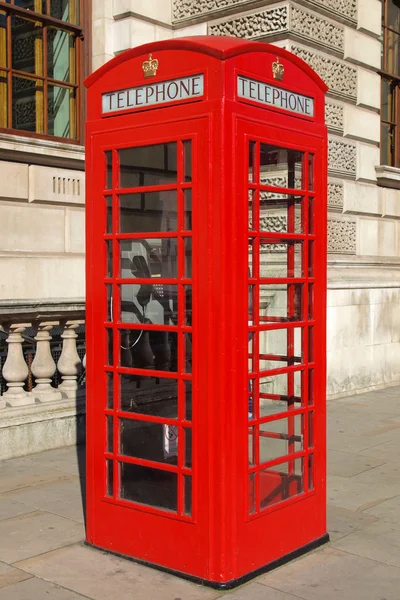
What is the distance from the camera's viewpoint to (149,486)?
405cm

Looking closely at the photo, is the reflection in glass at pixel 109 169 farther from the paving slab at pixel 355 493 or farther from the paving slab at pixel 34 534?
the paving slab at pixel 355 493

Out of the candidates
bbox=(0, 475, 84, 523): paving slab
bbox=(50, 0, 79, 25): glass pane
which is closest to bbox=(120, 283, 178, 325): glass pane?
bbox=(0, 475, 84, 523): paving slab

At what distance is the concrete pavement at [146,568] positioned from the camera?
381cm

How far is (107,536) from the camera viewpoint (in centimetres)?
426

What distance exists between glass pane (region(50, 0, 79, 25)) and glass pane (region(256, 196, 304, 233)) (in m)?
6.06

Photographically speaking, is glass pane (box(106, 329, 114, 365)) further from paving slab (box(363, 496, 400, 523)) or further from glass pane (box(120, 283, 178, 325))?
paving slab (box(363, 496, 400, 523))

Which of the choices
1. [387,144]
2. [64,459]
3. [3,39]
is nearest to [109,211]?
[64,459]

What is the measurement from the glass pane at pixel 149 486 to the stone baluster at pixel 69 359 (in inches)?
112

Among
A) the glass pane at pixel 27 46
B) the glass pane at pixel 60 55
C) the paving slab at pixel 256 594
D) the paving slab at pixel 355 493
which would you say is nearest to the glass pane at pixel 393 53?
the glass pane at pixel 60 55

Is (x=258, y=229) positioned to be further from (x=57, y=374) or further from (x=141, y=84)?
(x=57, y=374)

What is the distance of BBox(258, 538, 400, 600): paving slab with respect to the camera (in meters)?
3.79

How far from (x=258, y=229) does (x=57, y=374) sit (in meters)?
4.21

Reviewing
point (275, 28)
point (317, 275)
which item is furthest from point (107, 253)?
point (275, 28)

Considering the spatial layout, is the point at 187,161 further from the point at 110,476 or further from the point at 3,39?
the point at 3,39
